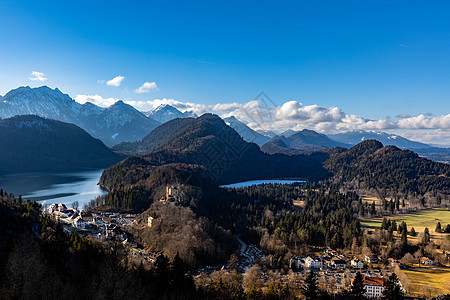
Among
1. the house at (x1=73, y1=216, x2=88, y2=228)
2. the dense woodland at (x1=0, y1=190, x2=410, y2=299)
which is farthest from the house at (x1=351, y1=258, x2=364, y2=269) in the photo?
the house at (x1=73, y1=216, x2=88, y2=228)

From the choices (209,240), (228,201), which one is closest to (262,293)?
(209,240)

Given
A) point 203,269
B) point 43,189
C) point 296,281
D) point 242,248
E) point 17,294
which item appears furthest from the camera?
point 43,189

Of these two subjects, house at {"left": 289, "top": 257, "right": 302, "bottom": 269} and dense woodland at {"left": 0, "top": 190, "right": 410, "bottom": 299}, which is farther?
house at {"left": 289, "top": 257, "right": 302, "bottom": 269}

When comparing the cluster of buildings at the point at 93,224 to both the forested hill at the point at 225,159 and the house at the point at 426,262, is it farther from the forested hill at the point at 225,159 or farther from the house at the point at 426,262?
the forested hill at the point at 225,159

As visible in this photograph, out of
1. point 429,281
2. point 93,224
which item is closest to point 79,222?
point 93,224

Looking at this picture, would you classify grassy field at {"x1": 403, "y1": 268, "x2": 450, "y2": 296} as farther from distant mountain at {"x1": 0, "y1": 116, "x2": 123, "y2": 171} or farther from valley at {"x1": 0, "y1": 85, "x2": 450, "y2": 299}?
distant mountain at {"x1": 0, "y1": 116, "x2": 123, "y2": 171}

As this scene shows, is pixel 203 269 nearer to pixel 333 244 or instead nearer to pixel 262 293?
pixel 262 293

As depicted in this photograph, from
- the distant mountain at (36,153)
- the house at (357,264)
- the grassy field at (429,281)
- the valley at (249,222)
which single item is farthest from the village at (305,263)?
the distant mountain at (36,153)

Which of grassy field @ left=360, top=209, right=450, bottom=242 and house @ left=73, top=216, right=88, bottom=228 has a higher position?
house @ left=73, top=216, right=88, bottom=228
